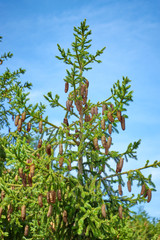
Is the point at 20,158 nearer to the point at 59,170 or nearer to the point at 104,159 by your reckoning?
the point at 59,170

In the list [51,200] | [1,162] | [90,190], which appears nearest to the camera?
[51,200]

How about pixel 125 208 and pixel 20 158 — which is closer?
pixel 20 158

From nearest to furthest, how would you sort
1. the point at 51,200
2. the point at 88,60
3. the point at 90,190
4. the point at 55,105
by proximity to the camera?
the point at 51,200 → the point at 90,190 → the point at 55,105 → the point at 88,60

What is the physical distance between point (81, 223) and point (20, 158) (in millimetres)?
2095

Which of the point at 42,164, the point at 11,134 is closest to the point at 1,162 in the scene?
the point at 11,134

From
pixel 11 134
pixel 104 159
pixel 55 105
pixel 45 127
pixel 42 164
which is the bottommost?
pixel 42 164

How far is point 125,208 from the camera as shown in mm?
8375

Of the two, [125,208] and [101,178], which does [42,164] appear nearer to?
[101,178]

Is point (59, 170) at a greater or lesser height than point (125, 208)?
greater

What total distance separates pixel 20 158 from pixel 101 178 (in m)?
2.69

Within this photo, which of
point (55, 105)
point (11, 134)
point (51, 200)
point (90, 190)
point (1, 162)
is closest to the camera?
point (51, 200)

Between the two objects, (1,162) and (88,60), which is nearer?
(88,60)

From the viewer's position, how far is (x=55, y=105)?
884cm

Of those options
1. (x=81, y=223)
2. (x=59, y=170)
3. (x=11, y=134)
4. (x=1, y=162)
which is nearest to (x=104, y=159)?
(x=59, y=170)
